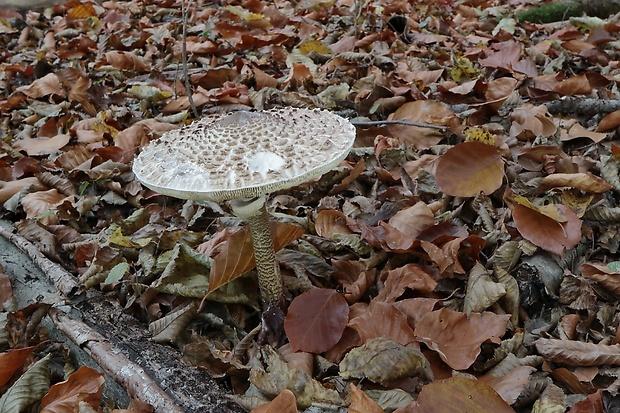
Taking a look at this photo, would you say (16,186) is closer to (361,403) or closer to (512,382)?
(361,403)

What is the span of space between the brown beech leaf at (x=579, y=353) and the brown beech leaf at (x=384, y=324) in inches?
20.3

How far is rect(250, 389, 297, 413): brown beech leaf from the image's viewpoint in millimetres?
1754

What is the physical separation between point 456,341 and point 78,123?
10.6ft

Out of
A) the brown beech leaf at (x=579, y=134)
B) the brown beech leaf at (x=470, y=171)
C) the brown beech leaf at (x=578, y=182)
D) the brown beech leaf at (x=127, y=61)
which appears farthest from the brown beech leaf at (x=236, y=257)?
the brown beech leaf at (x=127, y=61)

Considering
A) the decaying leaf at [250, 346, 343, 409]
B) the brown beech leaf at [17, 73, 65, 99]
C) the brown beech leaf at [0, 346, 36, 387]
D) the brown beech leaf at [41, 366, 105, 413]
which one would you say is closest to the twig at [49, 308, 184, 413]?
the brown beech leaf at [41, 366, 105, 413]

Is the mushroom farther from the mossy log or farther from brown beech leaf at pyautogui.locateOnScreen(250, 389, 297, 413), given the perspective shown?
the mossy log

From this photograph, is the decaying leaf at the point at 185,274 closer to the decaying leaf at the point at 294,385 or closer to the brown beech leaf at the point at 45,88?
the decaying leaf at the point at 294,385

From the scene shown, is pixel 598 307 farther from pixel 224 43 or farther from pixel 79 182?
pixel 224 43

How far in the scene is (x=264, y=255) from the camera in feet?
7.31

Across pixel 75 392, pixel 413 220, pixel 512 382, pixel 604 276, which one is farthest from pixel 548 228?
pixel 75 392

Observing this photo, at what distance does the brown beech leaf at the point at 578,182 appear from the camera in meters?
2.65

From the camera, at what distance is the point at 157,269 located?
101 inches

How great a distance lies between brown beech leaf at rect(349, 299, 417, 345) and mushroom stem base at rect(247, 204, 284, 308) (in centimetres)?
38

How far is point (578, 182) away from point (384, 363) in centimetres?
153
